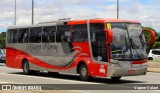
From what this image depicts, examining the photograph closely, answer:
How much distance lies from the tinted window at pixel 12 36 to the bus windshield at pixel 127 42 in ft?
30.1

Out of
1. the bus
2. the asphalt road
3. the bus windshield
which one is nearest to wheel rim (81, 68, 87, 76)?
the bus

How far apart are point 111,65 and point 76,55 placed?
9.36 ft

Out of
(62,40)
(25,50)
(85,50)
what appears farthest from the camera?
(25,50)

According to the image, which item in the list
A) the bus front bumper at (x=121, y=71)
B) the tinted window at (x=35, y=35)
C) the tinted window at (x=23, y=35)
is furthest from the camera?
the tinted window at (x=23, y=35)

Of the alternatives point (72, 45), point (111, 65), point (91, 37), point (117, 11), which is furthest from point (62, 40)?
point (117, 11)

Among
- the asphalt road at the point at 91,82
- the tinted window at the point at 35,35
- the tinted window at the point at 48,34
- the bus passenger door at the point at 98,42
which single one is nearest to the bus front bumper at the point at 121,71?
the asphalt road at the point at 91,82

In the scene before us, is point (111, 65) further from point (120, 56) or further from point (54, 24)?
point (54, 24)

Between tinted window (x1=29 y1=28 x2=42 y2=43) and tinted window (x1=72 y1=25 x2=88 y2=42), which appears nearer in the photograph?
tinted window (x1=72 y1=25 x2=88 y2=42)

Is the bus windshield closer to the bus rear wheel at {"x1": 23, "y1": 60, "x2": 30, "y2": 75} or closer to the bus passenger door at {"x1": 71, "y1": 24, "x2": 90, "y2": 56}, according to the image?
the bus passenger door at {"x1": 71, "y1": 24, "x2": 90, "y2": 56}

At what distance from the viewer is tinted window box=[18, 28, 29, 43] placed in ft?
85.0

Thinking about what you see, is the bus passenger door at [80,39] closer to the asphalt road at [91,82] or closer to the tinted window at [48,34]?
the asphalt road at [91,82]

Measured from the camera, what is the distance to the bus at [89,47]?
19.3 m

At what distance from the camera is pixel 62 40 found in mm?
22469

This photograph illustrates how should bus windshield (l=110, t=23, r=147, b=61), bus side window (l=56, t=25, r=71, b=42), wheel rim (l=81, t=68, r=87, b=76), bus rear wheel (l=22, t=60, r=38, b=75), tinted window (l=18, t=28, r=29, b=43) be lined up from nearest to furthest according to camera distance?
bus windshield (l=110, t=23, r=147, b=61)
wheel rim (l=81, t=68, r=87, b=76)
bus side window (l=56, t=25, r=71, b=42)
tinted window (l=18, t=28, r=29, b=43)
bus rear wheel (l=22, t=60, r=38, b=75)
